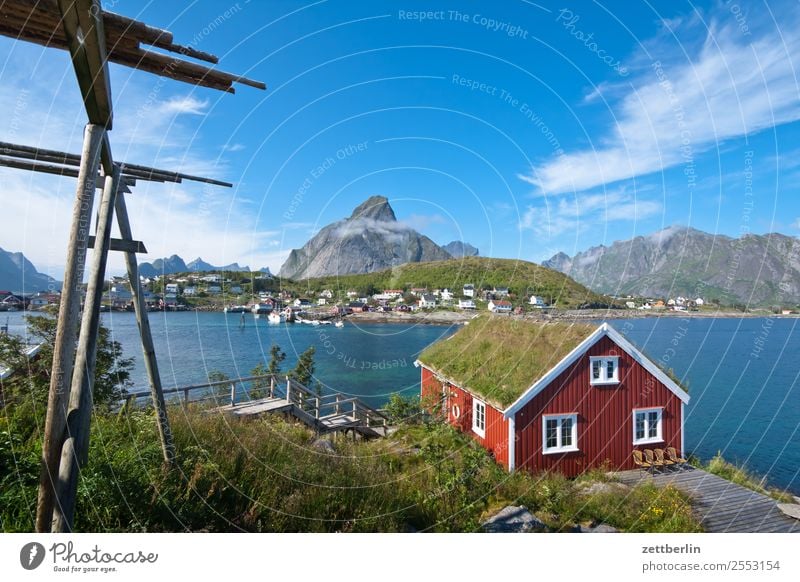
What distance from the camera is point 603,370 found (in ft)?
32.8

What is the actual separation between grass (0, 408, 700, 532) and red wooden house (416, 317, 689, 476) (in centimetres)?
458

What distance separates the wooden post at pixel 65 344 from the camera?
246cm

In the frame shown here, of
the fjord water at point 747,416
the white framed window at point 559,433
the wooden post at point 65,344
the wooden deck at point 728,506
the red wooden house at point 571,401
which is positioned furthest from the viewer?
the fjord water at point 747,416

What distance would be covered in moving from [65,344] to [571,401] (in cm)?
1050

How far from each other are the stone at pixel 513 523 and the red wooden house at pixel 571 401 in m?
5.45

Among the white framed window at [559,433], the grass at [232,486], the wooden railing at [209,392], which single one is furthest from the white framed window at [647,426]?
the wooden railing at [209,392]

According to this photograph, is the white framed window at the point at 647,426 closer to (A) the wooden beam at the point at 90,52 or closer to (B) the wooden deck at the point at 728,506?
(B) the wooden deck at the point at 728,506

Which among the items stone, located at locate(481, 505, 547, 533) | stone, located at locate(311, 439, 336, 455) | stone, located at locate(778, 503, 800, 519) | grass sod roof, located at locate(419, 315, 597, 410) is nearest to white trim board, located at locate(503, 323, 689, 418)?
grass sod roof, located at locate(419, 315, 597, 410)

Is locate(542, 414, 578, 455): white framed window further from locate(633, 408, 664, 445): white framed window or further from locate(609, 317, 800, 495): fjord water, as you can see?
locate(609, 317, 800, 495): fjord water

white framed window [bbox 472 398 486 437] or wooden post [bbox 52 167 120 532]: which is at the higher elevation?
wooden post [bbox 52 167 120 532]

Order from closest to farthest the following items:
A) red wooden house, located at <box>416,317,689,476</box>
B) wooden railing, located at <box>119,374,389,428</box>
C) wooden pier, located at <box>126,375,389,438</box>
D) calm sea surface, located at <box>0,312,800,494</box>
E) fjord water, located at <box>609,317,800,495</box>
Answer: wooden pier, located at <box>126,375,389,438</box> → wooden railing, located at <box>119,374,389,428</box> → red wooden house, located at <box>416,317,689,476</box> → fjord water, located at <box>609,317,800,495</box> → calm sea surface, located at <box>0,312,800,494</box>

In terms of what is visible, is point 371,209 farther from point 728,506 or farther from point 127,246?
point 728,506

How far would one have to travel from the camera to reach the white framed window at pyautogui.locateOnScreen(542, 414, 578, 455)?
9.88m

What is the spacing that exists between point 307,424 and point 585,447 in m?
7.61
